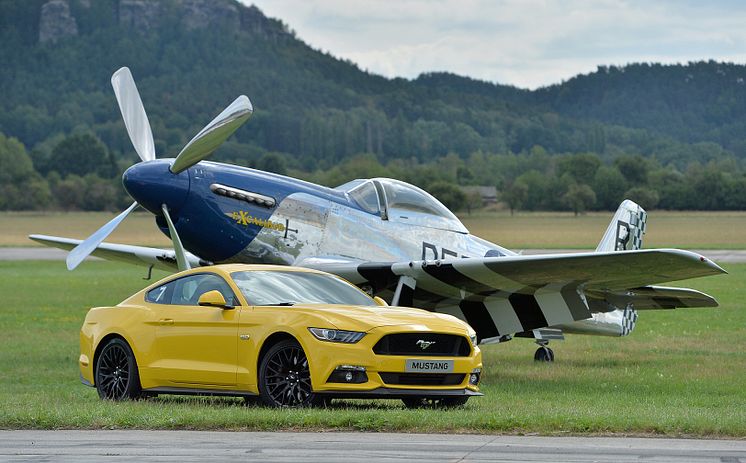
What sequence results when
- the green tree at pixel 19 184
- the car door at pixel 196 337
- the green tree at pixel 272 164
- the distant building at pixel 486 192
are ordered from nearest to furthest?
1. the car door at pixel 196 337
2. the distant building at pixel 486 192
3. the green tree at pixel 19 184
4. the green tree at pixel 272 164

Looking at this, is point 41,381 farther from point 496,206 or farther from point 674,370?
point 496,206

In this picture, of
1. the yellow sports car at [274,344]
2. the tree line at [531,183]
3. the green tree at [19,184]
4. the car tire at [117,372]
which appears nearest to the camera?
the yellow sports car at [274,344]

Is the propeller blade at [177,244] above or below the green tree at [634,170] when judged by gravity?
below

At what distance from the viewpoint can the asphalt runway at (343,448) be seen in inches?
328

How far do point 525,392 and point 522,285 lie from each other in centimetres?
201

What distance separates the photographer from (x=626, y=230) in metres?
19.1

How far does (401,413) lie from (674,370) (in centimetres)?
789

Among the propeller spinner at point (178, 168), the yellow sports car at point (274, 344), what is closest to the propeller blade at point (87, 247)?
the propeller spinner at point (178, 168)

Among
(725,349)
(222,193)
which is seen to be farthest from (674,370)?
(222,193)

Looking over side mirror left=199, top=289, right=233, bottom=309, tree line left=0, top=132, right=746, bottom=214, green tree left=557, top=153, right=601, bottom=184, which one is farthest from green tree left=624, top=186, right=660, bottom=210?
side mirror left=199, top=289, right=233, bottom=309

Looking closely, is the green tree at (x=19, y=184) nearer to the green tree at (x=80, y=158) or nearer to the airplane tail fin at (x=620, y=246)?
the green tree at (x=80, y=158)

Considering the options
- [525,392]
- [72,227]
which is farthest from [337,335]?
[72,227]

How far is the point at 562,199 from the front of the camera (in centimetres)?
10556

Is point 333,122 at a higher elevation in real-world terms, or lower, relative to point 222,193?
higher
